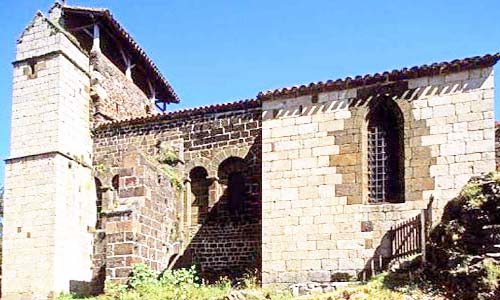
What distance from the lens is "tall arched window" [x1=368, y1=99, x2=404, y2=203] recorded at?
46.3ft

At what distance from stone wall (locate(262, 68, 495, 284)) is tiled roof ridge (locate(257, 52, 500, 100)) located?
146mm

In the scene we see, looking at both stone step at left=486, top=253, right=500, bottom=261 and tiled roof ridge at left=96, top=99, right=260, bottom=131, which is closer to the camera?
stone step at left=486, top=253, right=500, bottom=261

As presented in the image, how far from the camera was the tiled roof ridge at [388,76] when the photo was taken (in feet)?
44.2

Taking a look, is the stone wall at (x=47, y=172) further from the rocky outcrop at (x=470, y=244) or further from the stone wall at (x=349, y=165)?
the rocky outcrop at (x=470, y=244)

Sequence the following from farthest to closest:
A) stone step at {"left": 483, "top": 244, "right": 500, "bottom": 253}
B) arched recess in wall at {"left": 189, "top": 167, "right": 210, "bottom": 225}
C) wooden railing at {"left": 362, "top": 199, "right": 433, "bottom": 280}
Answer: arched recess in wall at {"left": 189, "top": 167, "right": 210, "bottom": 225}, wooden railing at {"left": 362, "top": 199, "right": 433, "bottom": 280}, stone step at {"left": 483, "top": 244, "right": 500, "bottom": 253}

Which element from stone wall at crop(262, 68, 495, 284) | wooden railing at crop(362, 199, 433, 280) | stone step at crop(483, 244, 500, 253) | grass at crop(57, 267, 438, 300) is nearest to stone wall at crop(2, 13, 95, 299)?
grass at crop(57, 267, 438, 300)

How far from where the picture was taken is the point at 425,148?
13.7 meters

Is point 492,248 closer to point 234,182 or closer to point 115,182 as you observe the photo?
point 234,182

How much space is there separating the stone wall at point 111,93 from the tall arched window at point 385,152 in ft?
31.8

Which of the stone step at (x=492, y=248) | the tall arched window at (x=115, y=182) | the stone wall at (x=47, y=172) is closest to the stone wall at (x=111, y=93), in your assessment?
the stone wall at (x=47, y=172)

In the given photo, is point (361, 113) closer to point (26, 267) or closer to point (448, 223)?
point (448, 223)

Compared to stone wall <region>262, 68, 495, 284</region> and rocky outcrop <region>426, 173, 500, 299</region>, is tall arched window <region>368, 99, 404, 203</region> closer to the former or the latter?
stone wall <region>262, 68, 495, 284</region>

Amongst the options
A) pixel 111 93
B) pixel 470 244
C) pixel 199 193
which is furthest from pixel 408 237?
pixel 111 93

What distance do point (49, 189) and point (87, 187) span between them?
1604mm
